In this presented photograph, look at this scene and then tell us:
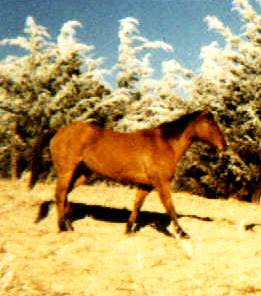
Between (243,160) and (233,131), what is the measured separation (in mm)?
819

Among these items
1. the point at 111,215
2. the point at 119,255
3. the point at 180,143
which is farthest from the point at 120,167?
the point at 111,215

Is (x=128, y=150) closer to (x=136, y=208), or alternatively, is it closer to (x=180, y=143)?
(x=180, y=143)

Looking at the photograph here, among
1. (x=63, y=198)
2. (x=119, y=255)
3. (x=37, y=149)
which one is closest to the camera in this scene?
(x=119, y=255)

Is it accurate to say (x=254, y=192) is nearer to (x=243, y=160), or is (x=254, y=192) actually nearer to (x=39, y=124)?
(x=243, y=160)

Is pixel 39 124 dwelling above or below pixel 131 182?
above

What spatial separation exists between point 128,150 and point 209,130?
129 centimetres

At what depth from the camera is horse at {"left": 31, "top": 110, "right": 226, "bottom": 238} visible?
23.3ft

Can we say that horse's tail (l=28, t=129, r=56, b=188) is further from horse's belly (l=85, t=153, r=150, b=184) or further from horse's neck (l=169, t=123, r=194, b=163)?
horse's neck (l=169, t=123, r=194, b=163)

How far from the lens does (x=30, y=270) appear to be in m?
4.98

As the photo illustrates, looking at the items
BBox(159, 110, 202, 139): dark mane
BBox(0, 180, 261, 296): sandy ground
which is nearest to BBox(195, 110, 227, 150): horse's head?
BBox(159, 110, 202, 139): dark mane

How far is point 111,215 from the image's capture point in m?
8.91

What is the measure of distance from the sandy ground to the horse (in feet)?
2.34

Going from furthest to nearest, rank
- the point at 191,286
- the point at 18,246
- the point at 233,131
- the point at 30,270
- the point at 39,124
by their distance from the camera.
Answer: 1. the point at 39,124
2. the point at 233,131
3. the point at 18,246
4. the point at 30,270
5. the point at 191,286

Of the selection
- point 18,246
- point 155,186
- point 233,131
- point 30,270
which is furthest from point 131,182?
point 233,131
